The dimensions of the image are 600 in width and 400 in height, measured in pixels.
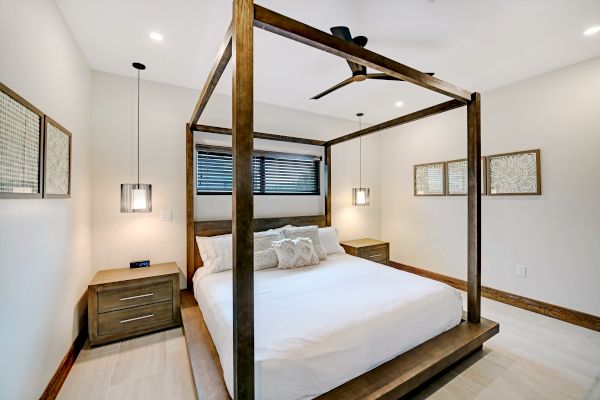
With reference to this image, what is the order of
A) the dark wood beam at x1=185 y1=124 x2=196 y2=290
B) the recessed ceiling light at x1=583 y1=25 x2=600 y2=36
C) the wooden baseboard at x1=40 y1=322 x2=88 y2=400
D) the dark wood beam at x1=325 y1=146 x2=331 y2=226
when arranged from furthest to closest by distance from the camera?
the dark wood beam at x1=325 y1=146 x2=331 y2=226 < the dark wood beam at x1=185 y1=124 x2=196 y2=290 < the recessed ceiling light at x1=583 y1=25 x2=600 y2=36 < the wooden baseboard at x1=40 y1=322 x2=88 y2=400

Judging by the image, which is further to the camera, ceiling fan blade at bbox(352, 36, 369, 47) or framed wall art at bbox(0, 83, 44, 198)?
ceiling fan blade at bbox(352, 36, 369, 47)

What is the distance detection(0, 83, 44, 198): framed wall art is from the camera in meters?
1.23

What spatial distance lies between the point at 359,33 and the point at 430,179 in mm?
2720

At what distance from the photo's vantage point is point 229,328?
1542 mm

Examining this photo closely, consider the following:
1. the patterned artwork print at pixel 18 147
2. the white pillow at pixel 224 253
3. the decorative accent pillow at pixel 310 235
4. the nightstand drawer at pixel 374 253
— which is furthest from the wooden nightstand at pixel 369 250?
the patterned artwork print at pixel 18 147

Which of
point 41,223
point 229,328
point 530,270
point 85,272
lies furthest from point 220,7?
point 530,270

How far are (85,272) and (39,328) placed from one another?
3.22 feet

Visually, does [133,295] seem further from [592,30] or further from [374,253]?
[592,30]

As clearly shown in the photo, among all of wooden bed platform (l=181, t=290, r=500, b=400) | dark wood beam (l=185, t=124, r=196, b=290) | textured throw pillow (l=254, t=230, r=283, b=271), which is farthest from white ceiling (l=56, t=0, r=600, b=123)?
wooden bed platform (l=181, t=290, r=500, b=400)

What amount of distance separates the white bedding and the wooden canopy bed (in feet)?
0.28

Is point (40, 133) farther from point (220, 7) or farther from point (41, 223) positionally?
point (220, 7)

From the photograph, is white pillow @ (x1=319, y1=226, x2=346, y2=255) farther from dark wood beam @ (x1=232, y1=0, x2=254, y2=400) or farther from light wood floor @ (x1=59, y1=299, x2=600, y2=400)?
dark wood beam @ (x1=232, y1=0, x2=254, y2=400)

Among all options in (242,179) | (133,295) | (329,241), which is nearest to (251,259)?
(242,179)

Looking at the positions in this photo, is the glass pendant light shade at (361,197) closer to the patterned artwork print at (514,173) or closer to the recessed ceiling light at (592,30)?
the patterned artwork print at (514,173)
